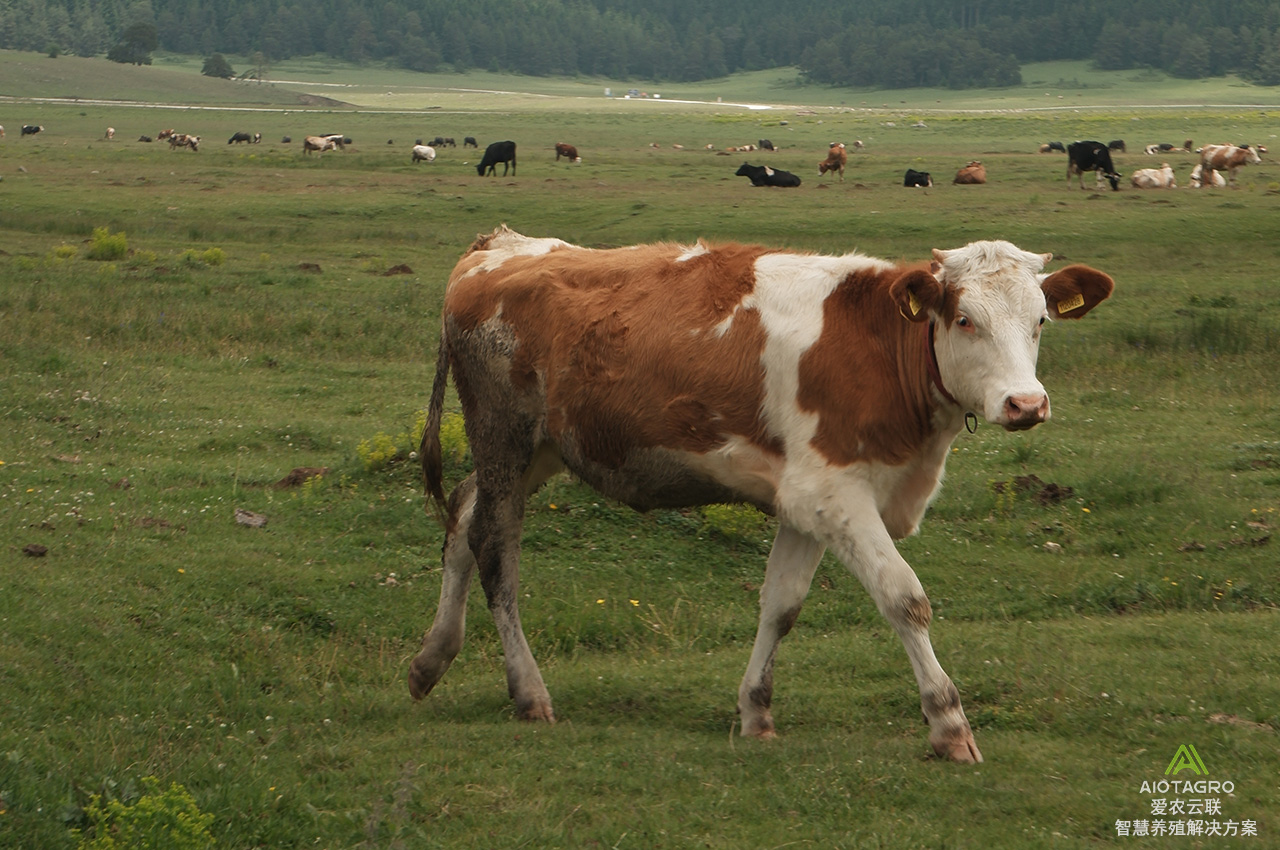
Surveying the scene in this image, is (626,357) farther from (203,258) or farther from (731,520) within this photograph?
(203,258)

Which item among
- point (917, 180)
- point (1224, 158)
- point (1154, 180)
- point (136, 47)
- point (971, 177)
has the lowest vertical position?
point (917, 180)

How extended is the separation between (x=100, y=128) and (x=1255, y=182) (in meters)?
64.1

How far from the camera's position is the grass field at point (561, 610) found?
19.1 ft

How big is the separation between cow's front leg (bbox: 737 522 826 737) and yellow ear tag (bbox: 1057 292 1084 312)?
1705 mm

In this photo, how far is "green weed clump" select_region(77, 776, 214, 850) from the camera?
210 inches

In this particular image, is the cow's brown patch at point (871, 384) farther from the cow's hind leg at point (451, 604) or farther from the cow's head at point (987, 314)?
the cow's hind leg at point (451, 604)

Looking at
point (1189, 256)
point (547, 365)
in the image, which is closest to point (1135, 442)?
point (547, 365)

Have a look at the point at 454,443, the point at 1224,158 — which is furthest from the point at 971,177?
the point at 454,443

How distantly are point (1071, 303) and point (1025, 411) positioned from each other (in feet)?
3.50

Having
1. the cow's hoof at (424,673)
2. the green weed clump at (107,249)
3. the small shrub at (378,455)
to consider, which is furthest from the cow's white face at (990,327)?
the green weed clump at (107,249)

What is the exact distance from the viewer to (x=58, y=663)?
7.24 meters

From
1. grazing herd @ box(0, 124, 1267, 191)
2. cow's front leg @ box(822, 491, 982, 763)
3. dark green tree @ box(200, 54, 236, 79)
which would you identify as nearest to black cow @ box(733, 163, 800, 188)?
grazing herd @ box(0, 124, 1267, 191)

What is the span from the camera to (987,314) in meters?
6.07

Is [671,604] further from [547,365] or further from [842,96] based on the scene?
[842,96]
